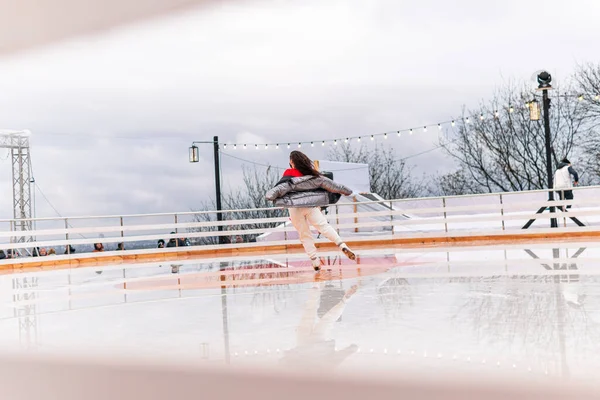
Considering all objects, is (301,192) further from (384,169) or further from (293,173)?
(384,169)

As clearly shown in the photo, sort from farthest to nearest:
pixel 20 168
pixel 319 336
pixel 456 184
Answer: pixel 456 184
pixel 20 168
pixel 319 336

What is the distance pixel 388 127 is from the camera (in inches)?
982

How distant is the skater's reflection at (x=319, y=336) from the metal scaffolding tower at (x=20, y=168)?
17.3 meters

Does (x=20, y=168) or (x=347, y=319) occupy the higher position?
(x=20, y=168)

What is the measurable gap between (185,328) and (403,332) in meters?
1.25

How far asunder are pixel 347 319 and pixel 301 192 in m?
3.21

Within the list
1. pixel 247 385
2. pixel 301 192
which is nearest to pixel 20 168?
pixel 301 192

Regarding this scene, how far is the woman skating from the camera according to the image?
6.79m

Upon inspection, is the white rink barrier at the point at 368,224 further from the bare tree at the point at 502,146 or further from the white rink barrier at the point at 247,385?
the bare tree at the point at 502,146

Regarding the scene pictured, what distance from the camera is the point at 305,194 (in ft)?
22.4

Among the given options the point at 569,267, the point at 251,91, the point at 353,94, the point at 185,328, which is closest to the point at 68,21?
the point at 185,328

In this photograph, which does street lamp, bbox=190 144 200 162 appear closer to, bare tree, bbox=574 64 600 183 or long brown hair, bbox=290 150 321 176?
long brown hair, bbox=290 150 321 176

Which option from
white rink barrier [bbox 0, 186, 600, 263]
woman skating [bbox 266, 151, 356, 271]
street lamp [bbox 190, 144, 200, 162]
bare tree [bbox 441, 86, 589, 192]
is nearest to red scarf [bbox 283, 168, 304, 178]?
woman skating [bbox 266, 151, 356, 271]

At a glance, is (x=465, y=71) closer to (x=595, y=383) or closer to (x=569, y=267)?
(x=569, y=267)
